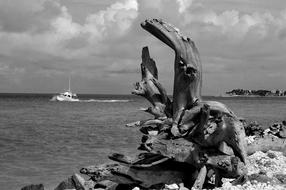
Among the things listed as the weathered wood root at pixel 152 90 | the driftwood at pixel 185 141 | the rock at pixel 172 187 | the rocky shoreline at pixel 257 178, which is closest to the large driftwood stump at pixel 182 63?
the driftwood at pixel 185 141

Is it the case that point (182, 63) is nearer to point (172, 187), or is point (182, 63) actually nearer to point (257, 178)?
point (172, 187)

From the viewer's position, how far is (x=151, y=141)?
9.38m

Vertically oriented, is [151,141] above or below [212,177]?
above

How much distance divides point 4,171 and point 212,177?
26.9 feet

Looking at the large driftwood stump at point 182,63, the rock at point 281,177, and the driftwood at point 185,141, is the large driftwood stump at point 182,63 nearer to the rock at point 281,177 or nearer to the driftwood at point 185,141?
the driftwood at point 185,141

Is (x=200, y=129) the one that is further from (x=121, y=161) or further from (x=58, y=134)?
(x=58, y=134)

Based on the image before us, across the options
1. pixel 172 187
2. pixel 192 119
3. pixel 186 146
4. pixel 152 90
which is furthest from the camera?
pixel 152 90

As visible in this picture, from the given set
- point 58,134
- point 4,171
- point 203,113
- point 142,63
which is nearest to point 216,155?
point 203,113

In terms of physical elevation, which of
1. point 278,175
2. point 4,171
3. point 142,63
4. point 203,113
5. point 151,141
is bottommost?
point 4,171

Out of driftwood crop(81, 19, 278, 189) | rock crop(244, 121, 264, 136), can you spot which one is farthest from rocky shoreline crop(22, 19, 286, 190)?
rock crop(244, 121, 264, 136)

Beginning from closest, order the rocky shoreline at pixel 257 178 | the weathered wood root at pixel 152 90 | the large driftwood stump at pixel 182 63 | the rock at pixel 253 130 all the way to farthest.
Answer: the rocky shoreline at pixel 257 178 → the large driftwood stump at pixel 182 63 → the weathered wood root at pixel 152 90 → the rock at pixel 253 130

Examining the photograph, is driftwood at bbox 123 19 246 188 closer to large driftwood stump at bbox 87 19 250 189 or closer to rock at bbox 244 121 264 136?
large driftwood stump at bbox 87 19 250 189

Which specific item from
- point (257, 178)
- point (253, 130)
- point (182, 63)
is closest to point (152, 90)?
point (182, 63)

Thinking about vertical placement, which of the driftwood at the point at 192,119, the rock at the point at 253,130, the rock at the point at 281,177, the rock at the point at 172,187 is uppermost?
the driftwood at the point at 192,119
